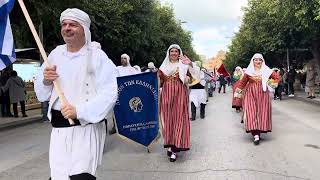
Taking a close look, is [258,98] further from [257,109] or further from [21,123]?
[21,123]

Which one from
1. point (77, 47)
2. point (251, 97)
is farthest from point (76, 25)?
point (251, 97)

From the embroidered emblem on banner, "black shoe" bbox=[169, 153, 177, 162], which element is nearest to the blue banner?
the embroidered emblem on banner

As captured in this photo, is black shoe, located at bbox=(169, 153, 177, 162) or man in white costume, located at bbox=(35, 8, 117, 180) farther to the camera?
black shoe, located at bbox=(169, 153, 177, 162)

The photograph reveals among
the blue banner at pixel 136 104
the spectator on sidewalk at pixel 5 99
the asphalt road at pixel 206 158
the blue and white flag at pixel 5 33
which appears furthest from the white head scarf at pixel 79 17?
the spectator on sidewalk at pixel 5 99

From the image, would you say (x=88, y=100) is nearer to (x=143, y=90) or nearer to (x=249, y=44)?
(x=143, y=90)

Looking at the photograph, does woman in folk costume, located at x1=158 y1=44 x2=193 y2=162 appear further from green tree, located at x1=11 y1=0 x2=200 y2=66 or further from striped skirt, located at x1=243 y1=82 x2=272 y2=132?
green tree, located at x1=11 y1=0 x2=200 y2=66

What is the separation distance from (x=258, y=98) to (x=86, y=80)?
24.5 feet

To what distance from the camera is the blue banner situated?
32.0 ft

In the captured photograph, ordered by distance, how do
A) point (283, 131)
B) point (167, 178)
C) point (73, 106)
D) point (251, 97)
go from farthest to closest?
point (283, 131)
point (251, 97)
point (167, 178)
point (73, 106)

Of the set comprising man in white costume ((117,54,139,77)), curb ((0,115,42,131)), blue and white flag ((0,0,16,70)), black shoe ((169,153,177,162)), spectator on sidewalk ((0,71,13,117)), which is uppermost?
blue and white flag ((0,0,16,70))

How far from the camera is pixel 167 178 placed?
25.2ft

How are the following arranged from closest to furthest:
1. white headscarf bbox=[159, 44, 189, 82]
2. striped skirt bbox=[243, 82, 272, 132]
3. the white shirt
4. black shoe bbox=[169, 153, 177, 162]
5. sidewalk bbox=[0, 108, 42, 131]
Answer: the white shirt, black shoe bbox=[169, 153, 177, 162], white headscarf bbox=[159, 44, 189, 82], striped skirt bbox=[243, 82, 272, 132], sidewalk bbox=[0, 108, 42, 131]

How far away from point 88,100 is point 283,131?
978 cm

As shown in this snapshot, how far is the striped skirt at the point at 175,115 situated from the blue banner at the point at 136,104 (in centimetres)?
31
